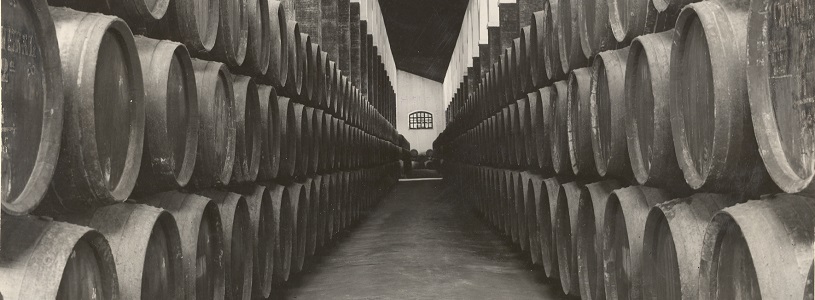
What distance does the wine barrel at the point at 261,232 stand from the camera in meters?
5.13

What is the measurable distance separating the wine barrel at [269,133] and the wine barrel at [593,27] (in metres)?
2.07

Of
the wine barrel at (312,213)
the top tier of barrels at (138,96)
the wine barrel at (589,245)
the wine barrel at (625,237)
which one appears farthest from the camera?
the wine barrel at (312,213)

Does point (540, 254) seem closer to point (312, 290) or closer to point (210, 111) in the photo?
point (312, 290)

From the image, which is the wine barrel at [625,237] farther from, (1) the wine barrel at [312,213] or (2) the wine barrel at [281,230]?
(1) the wine barrel at [312,213]

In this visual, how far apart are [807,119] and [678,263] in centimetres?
100

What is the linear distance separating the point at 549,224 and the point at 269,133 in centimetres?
219

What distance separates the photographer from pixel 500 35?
13.8 meters

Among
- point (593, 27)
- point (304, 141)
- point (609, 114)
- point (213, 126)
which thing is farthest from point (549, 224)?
point (213, 126)

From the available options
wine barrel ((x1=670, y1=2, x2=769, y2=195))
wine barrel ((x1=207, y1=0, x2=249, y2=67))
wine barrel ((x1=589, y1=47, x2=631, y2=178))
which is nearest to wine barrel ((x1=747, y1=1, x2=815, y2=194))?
wine barrel ((x1=670, y1=2, x2=769, y2=195))

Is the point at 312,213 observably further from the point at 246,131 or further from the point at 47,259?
the point at 47,259

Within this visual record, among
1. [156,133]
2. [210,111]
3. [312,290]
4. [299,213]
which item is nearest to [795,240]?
[156,133]

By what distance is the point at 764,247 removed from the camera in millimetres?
2115

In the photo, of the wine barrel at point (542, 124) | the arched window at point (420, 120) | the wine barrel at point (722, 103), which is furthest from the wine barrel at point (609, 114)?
the arched window at point (420, 120)

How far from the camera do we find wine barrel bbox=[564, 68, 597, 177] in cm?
483
